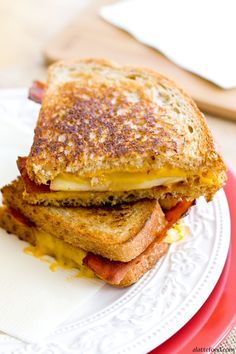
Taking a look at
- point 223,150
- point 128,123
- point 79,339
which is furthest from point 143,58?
point 79,339

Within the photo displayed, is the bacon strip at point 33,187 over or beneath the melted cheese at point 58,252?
over

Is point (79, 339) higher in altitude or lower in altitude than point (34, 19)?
lower

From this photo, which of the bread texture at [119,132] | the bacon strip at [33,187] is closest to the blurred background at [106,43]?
the bread texture at [119,132]

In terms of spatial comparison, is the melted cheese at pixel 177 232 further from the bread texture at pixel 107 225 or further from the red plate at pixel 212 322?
the red plate at pixel 212 322

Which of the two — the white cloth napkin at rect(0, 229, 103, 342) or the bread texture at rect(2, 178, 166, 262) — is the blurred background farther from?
the white cloth napkin at rect(0, 229, 103, 342)

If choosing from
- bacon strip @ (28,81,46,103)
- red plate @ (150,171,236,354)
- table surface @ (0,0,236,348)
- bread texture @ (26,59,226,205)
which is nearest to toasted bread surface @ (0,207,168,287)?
bread texture @ (26,59,226,205)

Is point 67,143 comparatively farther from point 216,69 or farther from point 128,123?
point 216,69

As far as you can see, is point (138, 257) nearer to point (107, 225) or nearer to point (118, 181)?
point (107, 225)
